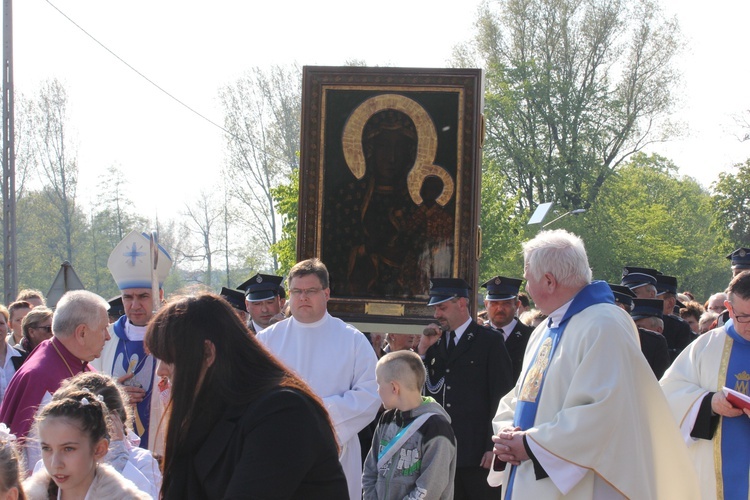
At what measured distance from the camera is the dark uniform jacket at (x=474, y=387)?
296 inches

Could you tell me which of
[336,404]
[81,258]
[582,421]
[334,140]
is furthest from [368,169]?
[81,258]

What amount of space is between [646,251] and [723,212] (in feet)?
21.2

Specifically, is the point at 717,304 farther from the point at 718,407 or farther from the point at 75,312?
the point at 75,312

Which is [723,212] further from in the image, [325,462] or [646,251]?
[325,462]

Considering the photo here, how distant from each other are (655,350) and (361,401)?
3249 millimetres

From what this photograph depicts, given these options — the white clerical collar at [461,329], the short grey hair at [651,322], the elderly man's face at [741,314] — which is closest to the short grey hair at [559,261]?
the elderly man's face at [741,314]

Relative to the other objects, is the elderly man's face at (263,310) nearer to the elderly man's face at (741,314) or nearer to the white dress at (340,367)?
the white dress at (340,367)

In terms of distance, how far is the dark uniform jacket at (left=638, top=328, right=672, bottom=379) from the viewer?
27.5 ft

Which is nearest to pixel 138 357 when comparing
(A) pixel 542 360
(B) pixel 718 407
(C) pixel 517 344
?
(A) pixel 542 360

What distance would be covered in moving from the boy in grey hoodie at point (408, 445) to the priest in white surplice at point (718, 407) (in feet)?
5.19

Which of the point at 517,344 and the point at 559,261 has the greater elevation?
the point at 559,261

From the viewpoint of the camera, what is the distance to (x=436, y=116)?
411 inches

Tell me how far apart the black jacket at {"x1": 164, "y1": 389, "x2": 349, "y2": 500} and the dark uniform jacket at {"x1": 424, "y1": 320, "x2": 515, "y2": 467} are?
14.5 feet

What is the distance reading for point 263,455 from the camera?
118 inches
